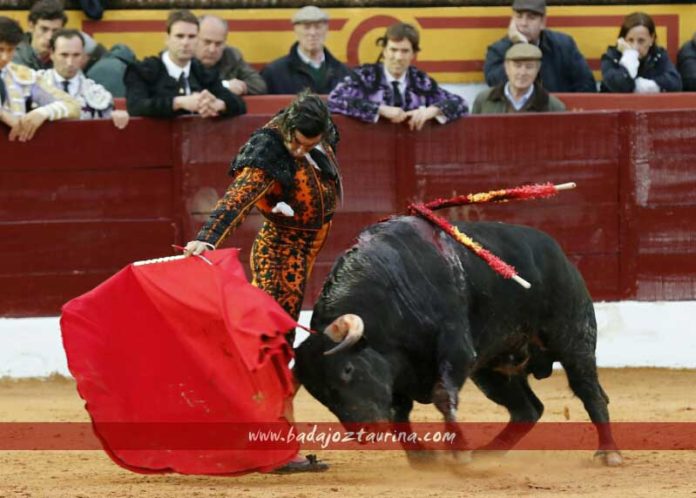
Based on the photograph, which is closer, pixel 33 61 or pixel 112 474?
pixel 112 474

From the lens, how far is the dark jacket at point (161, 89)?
26.0 feet

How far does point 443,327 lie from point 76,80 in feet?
10.4

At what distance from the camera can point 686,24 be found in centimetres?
973

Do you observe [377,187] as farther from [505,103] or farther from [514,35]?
[514,35]

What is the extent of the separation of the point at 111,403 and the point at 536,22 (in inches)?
174

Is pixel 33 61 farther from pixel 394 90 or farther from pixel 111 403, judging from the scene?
pixel 111 403

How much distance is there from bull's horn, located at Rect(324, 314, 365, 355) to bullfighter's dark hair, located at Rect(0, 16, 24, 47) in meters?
2.79

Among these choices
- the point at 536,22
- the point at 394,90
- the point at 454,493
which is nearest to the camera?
the point at 454,493

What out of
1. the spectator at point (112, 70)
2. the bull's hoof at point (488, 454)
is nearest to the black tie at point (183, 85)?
the spectator at point (112, 70)

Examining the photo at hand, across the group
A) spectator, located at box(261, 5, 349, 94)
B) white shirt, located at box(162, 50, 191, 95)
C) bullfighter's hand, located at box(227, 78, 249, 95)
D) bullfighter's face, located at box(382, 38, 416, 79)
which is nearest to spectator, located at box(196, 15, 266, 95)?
bullfighter's hand, located at box(227, 78, 249, 95)

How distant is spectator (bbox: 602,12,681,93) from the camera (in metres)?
9.21

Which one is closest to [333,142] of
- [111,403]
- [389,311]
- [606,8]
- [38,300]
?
[389,311]

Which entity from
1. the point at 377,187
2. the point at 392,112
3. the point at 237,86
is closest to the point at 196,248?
the point at 392,112

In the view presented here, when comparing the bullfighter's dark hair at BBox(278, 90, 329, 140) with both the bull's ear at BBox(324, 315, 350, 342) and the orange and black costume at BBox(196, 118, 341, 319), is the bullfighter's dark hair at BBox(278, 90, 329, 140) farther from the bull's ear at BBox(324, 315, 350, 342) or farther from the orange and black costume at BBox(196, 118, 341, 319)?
the bull's ear at BBox(324, 315, 350, 342)
